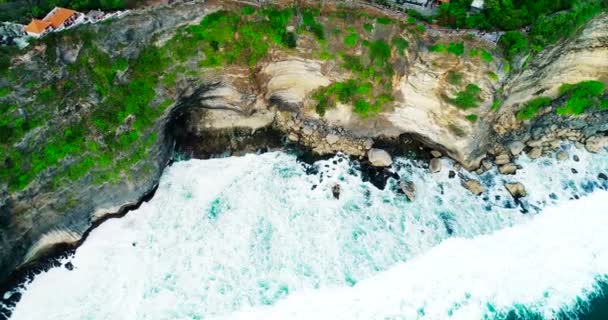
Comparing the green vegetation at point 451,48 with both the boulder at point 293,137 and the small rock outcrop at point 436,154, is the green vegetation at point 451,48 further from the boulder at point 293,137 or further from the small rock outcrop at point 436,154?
the boulder at point 293,137

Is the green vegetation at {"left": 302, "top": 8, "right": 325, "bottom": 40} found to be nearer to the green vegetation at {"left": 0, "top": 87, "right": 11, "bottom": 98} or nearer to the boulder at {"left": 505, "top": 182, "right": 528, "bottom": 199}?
the boulder at {"left": 505, "top": 182, "right": 528, "bottom": 199}

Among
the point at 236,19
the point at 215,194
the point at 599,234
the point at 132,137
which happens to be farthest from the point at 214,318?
the point at 599,234

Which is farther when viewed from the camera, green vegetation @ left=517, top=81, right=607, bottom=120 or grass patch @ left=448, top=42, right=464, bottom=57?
green vegetation @ left=517, top=81, right=607, bottom=120

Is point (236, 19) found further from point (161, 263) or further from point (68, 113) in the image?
point (161, 263)

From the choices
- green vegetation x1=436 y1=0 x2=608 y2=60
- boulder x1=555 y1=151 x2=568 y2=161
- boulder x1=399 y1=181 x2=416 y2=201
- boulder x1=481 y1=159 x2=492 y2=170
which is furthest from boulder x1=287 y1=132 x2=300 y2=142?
boulder x1=555 y1=151 x2=568 y2=161

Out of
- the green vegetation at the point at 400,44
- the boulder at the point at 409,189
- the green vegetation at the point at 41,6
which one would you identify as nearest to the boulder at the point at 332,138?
the boulder at the point at 409,189
